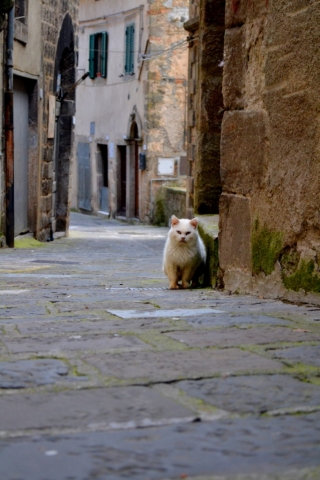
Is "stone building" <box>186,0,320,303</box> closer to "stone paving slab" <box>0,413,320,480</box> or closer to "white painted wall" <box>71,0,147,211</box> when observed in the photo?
"stone paving slab" <box>0,413,320,480</box>

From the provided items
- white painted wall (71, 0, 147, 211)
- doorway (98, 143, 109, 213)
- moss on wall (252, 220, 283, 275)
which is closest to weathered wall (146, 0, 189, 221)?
→ white painted wall (71, 0, 147, 211)

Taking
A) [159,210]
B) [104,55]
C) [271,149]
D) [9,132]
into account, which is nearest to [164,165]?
[159,210]

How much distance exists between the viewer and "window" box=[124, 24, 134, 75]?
26297 mm

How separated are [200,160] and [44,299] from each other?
9.95ft

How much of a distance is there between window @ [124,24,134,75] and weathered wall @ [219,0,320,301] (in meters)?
20.5

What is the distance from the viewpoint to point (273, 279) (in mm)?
5453

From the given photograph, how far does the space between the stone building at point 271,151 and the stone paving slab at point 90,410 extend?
2.37 meters

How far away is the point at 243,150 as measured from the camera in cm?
594

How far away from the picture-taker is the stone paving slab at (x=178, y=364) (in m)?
2.96

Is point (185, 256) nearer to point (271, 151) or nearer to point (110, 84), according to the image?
point (271, 151)

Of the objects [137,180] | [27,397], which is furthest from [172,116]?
[27,397]

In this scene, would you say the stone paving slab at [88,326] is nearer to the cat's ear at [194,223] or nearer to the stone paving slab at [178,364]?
the stone paving slab at [178,364]

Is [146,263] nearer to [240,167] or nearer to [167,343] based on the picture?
[240,167]

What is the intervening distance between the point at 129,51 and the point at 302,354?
78.9ft
